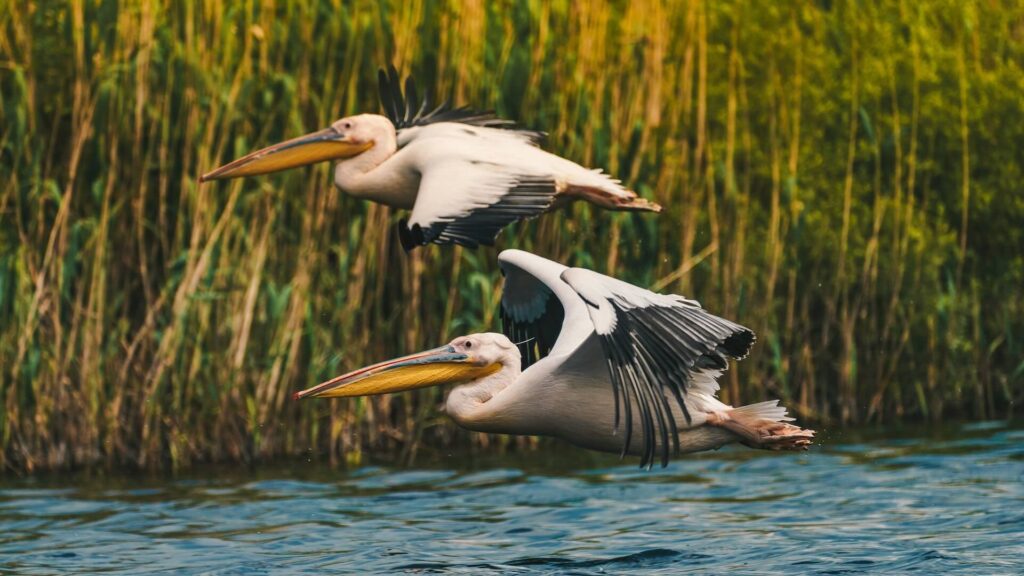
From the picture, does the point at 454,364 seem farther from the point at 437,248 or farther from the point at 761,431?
the point at 437,248

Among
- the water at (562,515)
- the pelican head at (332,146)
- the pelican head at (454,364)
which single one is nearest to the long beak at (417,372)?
the pelican head at (454,364)

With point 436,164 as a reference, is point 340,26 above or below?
above

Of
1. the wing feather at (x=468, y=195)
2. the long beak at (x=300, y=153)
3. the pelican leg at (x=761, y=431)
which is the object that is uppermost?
the long beak at (x=300, y=153)

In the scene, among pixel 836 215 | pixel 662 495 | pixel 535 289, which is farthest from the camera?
pixel 836 215

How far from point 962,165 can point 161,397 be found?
5360mm

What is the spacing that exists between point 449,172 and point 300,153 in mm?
995

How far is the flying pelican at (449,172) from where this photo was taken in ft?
24.3

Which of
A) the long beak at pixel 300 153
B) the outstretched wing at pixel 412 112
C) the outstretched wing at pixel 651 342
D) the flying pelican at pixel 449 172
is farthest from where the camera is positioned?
the outstretched wing at pixel 412 112

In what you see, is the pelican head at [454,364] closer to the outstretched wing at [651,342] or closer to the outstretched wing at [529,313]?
the outstretched wing at [529,313]

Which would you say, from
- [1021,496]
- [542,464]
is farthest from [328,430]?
[1021,496]

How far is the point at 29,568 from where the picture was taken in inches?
318

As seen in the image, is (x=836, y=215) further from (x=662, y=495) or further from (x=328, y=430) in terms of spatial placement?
(x=328, y=430)

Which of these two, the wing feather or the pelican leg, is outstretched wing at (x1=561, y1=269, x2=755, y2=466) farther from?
the wing feather

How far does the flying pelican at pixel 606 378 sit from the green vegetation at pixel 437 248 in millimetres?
3060
